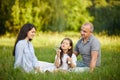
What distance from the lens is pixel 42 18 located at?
21.7m

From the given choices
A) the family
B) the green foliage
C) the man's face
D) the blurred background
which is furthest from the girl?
the green foliage

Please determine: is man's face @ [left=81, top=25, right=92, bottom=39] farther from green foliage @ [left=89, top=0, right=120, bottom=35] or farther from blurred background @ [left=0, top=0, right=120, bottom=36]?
green foliage @ [left=89, top=0, right=120, bottom=35]

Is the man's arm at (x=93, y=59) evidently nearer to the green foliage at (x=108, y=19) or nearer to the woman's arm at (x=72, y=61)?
the woman's arm at (x=72, y=61)

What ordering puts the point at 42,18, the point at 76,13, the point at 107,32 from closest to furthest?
the point at 42,18
the point at 107,32
the point at 76,13

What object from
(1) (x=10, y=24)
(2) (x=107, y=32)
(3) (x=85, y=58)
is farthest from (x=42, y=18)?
(3) (x=85, y=58)

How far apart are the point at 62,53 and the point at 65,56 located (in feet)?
0.34

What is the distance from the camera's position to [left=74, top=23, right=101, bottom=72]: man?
8.10 meters

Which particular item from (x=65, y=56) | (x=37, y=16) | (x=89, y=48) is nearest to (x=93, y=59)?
(x=89, y=48)

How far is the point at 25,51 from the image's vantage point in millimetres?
7902

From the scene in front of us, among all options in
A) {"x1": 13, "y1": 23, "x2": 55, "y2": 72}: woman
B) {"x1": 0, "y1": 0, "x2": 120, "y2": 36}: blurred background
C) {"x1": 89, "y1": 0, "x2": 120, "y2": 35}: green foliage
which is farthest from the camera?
{"x1": 89, "y1": 0, "x2": 120, "y2": 35}: green foliage

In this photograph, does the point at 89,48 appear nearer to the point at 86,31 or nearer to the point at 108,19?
the point at 86,31

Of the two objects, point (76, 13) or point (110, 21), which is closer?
point (110, 21)

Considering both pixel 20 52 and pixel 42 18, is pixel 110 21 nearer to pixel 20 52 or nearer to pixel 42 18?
pixel 42 18

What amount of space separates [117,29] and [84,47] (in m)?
14.7
